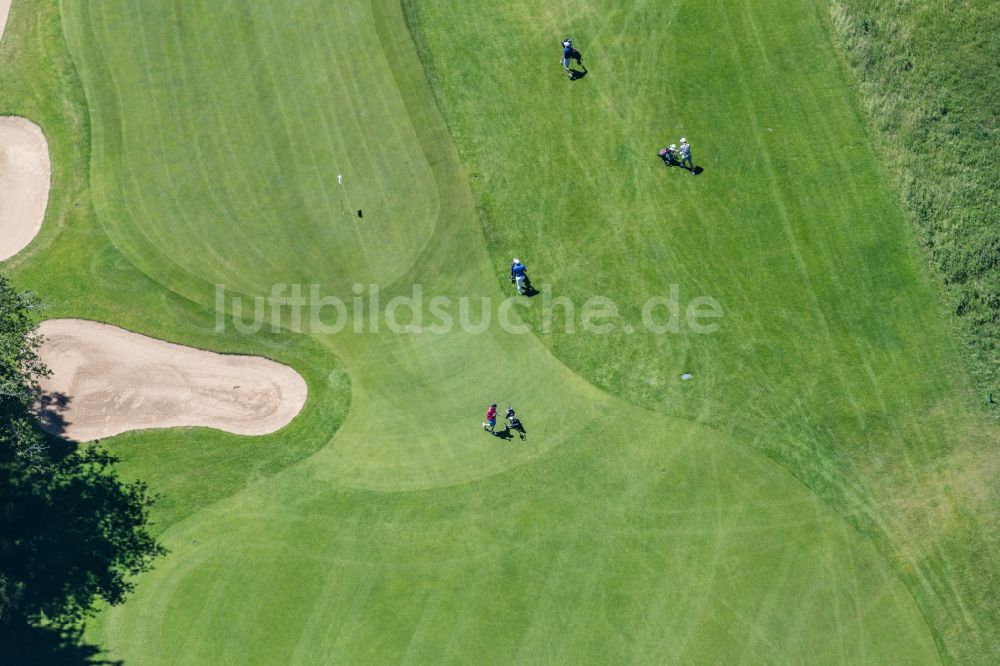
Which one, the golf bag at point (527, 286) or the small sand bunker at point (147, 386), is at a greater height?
the golf bag at point (527, 286)

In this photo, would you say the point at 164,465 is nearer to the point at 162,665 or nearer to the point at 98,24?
the point at 162,665

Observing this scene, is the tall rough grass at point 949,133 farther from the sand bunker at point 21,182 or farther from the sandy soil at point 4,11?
the sandy soil at point 4,11

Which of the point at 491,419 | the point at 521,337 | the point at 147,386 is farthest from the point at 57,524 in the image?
the point at 521,337

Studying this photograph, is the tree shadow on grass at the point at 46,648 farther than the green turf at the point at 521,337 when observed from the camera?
No

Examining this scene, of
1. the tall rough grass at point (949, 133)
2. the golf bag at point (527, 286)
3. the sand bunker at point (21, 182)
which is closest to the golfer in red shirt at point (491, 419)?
the golf bag at point (527, 286)

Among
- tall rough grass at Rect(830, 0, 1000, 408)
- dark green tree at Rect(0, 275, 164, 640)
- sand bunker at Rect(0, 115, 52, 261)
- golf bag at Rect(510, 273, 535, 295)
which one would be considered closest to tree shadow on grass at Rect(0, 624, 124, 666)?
dark green tree at Rect(0, 275, 164, 640)

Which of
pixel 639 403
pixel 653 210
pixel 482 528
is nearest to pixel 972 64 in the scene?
pixel 653 210
